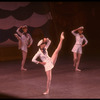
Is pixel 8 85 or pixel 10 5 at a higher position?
pixel 10 5

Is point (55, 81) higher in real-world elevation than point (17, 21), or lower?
lower

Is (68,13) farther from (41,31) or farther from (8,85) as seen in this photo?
(8,85)

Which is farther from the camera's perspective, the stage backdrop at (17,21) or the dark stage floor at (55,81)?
the stage backdrop at (17,21)

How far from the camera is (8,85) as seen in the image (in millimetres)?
10109

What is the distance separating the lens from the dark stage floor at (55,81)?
8.64 metres

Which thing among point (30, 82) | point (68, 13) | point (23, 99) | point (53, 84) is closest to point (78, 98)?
point (23, 99)

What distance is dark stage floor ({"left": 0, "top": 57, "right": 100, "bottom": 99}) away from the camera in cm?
864

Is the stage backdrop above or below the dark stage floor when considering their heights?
above

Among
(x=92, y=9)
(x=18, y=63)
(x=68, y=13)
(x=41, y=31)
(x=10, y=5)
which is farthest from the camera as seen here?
(x=92, y=9)

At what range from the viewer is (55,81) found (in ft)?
35.0

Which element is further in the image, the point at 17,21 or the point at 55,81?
the point at 17,21

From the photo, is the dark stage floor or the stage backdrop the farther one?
the stage backdrop

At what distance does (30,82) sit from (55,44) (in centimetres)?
859

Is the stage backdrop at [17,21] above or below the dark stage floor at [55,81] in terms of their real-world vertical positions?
above
